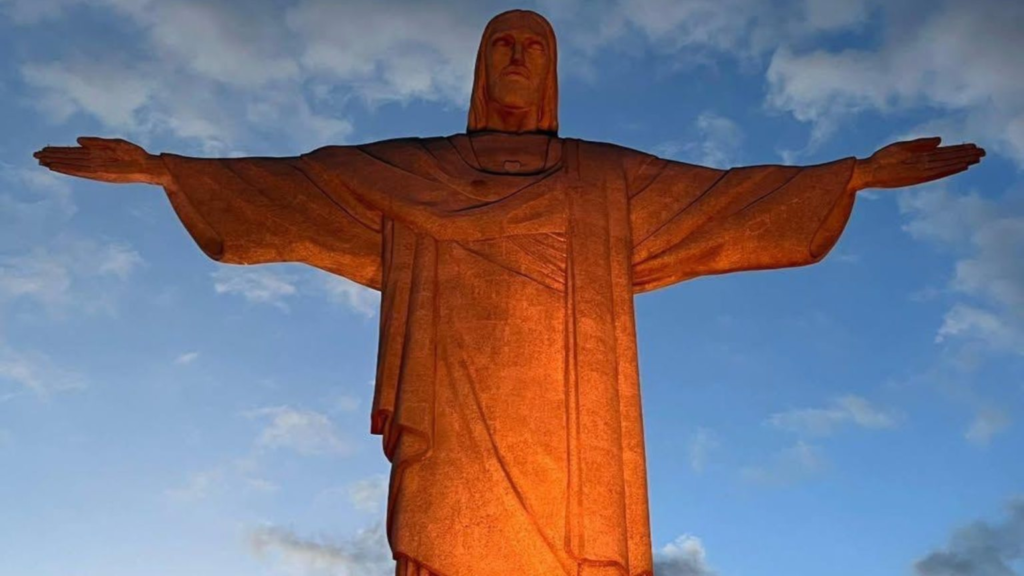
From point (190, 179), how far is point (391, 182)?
173 centimetres

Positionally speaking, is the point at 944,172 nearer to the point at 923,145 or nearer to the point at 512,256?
the point at 923,145

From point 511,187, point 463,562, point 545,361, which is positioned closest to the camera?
point 463,562

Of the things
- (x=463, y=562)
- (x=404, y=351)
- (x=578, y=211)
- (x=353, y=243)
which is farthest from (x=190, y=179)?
(x=463, y=562)

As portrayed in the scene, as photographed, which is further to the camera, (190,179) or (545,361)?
(190,179)

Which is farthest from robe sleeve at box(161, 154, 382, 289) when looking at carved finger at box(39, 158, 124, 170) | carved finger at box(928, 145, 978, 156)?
carved finger at box(928, 145, 978, 156)

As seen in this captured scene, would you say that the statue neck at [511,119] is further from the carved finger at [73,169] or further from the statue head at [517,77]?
the carved finger at [73,169]

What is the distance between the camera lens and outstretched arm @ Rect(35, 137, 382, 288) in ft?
43.1

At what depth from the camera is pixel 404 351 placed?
12320 millimetres

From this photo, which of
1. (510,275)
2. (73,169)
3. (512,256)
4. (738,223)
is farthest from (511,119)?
(73,169)

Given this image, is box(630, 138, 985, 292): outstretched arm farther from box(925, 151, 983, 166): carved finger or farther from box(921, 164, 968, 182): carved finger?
box(921, 164, 968, 182): carved finger

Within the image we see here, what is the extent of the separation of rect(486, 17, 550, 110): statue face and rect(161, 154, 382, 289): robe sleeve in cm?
173

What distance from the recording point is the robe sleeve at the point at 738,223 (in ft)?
43.1

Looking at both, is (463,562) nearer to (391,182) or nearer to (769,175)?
(391,182)

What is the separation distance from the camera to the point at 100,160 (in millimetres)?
12977
